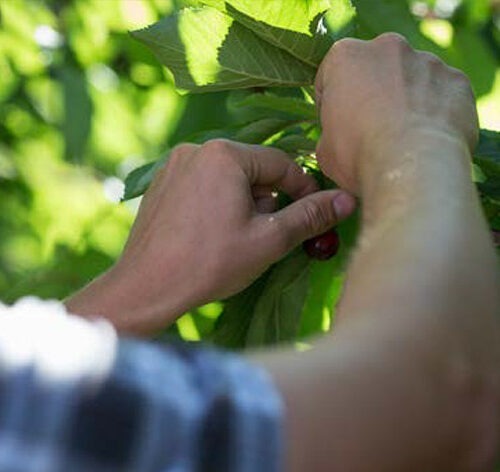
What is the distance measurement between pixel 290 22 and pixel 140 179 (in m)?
0.27

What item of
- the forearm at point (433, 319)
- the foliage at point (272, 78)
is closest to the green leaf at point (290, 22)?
the foliage at point (272, 78)

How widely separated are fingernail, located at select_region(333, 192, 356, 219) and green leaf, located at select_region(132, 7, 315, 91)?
114 mm

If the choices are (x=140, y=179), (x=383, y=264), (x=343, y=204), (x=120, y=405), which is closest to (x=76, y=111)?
(x=140, y=179)

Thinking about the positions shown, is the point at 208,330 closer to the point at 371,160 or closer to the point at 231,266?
the point at 231,266

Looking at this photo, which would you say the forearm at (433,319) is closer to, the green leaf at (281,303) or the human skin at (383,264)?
the human skin at (383,264)

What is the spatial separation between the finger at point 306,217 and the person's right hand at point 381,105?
5cm

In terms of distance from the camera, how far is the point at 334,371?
0.84 meters

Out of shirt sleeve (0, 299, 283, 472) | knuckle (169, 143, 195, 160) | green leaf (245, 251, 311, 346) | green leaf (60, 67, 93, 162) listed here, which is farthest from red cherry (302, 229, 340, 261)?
green leaf (60, 67, 93, 162)

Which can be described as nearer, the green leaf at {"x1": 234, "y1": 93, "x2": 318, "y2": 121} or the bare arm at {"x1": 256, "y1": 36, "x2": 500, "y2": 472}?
the bare arm at {"x1": 256, "y1": 36, "x2": 500, "y2": 472}

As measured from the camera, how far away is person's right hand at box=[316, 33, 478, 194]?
112 cm

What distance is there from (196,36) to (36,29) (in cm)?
98

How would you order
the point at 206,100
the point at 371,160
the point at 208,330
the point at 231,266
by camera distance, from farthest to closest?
the point at 206,100 < the point at 208,330 < the point at 231,266 < the point at 371,160

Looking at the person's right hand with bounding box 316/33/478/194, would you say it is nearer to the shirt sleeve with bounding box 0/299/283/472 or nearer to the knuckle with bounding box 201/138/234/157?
A: the knuckle with bounding box 201/138/234/157

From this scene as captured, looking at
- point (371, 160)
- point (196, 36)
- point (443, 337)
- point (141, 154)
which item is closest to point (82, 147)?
point (141, 154)
